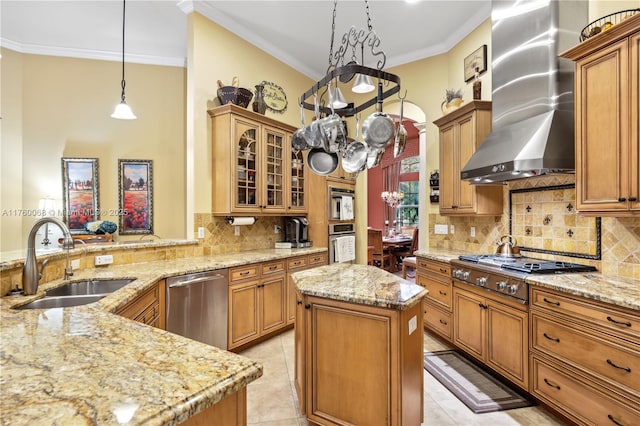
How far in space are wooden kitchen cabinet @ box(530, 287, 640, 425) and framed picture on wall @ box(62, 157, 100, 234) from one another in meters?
5.04

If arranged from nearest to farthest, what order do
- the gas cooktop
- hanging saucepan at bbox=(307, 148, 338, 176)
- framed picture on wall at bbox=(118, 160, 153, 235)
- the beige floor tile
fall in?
1. the beige floor tile
2. the gas cooktop
3. hanging saucepan at bbox=(307, 148, 338, 176)
4. framed picture on wall at bbox=(118, 160, 153, 235)

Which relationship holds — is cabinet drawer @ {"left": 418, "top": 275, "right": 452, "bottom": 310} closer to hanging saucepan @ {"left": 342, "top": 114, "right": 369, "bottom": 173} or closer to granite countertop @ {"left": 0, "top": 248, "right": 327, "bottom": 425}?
hanging saucepan @ {"left": 342, "top": 114, "right": 369, "bottom": 173}

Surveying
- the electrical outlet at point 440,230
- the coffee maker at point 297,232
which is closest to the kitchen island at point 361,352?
the coffee maker at point 297,232

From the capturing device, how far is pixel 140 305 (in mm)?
2141

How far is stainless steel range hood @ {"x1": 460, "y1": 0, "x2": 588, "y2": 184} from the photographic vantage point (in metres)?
2.32

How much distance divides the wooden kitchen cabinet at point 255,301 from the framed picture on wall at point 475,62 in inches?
121

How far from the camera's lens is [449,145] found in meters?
3.62

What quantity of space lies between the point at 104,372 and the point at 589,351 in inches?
93.8

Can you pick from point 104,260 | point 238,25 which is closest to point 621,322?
point 104,260

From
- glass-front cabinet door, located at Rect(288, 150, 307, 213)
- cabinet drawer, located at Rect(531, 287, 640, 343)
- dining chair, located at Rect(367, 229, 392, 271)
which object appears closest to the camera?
cabinet drawer, located at Rect(531, 287, 640, 343)

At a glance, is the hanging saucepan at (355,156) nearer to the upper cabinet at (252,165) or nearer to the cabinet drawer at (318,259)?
the upper cabinet at (252,165)

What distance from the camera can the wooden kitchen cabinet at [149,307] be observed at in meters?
1.97

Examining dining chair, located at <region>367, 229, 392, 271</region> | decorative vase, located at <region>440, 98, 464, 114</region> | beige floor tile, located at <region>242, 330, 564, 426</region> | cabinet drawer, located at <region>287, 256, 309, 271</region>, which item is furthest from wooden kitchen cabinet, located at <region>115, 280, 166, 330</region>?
dining chair, located at <region>367, 229, 392, 271</region>

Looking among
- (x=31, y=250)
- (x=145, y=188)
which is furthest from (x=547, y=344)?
(x=145, y=188)
